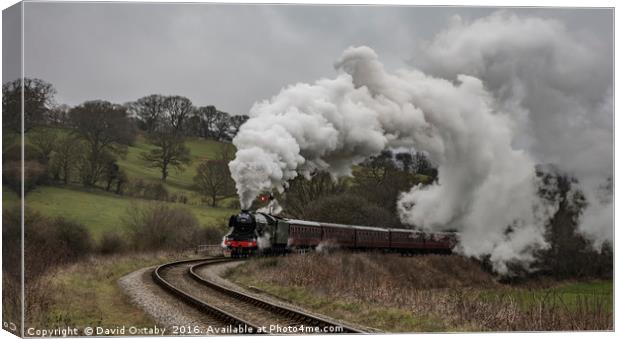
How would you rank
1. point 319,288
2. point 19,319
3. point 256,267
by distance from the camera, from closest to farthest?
point 19,319 → point 319,288 → point 256,267

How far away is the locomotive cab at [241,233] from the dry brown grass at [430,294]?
1.83 meters

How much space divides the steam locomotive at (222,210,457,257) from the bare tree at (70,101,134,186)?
6070 mm

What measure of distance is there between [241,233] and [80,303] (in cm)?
984

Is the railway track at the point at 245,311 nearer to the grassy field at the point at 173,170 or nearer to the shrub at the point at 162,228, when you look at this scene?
the shrub at the point at 162,228

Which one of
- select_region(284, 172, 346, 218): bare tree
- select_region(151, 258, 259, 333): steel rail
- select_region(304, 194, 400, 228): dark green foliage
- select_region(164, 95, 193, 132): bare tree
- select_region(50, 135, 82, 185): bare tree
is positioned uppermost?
select_region(164, 95, 193, 132): bare tree

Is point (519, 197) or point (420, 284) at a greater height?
point (519, 197)

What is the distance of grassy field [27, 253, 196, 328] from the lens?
45.9 ft

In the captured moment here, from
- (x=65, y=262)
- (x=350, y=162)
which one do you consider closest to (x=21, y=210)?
(x=65, y=262)

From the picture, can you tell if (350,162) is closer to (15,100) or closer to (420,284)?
(420,284)

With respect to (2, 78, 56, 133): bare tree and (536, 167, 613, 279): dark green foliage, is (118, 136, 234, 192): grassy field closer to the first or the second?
(2, 78, 56, 133): bare tree

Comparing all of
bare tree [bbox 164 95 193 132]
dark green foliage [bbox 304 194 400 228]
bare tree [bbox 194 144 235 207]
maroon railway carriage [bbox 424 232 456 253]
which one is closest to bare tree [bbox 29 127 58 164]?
bare tree [bbox 164 95 193 132]

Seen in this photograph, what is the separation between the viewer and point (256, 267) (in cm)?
2141

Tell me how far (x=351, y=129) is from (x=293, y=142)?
1.99 m

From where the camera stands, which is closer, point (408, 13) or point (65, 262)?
point (408, 13)
